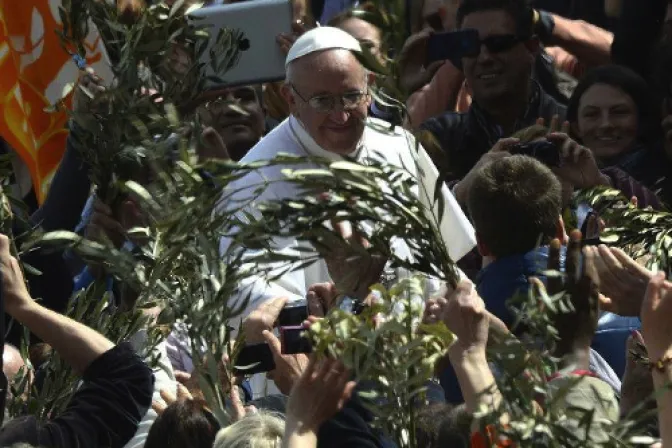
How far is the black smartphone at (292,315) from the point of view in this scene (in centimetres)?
609

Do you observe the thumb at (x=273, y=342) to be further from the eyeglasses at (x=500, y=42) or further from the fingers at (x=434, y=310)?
the eyeglasses at (x=500, y=42)

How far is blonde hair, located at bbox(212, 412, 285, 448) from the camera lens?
470 cm

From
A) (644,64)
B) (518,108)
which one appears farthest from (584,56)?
(518,108)

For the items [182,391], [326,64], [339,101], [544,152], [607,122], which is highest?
[326,64]

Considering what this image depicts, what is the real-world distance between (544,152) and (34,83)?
240 centimetres

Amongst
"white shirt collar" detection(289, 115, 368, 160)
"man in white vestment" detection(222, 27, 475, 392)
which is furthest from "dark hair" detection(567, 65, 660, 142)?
"white shirt collar" detection(289, 115, 368, 160)

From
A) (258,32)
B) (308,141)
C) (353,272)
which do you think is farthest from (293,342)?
(258,32)

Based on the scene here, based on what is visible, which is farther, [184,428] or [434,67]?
[434,67]

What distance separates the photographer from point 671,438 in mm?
4199

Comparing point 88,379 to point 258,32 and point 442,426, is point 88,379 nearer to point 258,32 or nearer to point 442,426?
point 442,426

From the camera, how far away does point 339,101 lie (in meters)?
6.90

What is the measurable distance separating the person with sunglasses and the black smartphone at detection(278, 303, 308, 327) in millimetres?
2138

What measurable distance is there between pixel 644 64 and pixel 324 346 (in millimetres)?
4988

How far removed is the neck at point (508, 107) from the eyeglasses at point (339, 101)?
149cm
